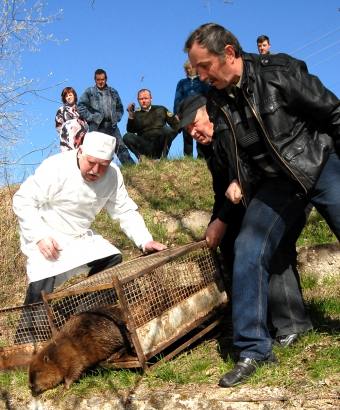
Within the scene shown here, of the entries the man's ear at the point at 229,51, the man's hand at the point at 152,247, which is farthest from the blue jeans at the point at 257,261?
the man's hand at the point at 152,247

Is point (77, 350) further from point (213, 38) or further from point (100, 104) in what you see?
point (100, 104)

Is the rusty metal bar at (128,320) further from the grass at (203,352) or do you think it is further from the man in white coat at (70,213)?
the man in white coat at (70,213)

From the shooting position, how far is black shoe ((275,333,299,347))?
4094 mm

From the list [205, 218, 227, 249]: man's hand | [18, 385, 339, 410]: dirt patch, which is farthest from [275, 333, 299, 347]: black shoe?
[205, 218, 227, 249]: man's hand

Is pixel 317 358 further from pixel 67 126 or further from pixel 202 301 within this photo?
pixel 67 126

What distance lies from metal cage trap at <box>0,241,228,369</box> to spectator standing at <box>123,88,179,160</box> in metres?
6.07

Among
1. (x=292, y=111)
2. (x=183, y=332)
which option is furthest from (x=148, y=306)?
(x=292, y=111)

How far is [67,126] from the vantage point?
338 inches

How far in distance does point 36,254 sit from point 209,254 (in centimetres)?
156

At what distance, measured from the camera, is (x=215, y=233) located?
14.6 ft

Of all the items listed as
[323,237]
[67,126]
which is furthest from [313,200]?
[67,126]

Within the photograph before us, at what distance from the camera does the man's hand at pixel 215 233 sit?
174 inches

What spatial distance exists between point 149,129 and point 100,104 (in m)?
1.12

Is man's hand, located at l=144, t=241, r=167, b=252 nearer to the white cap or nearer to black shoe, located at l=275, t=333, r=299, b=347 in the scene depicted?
the white cap
